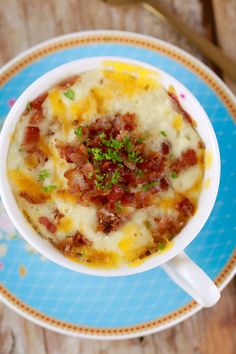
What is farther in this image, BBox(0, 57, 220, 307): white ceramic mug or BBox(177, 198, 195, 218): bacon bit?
BBox(177, 198, 195, 218): bacon bit

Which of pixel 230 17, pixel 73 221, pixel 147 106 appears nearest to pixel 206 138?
Answer: pixel 147 106

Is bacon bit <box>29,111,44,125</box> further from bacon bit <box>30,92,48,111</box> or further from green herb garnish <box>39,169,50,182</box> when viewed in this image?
green herb garnish <box>39,169,50,182</box>

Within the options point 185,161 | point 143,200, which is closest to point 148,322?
point 143,200

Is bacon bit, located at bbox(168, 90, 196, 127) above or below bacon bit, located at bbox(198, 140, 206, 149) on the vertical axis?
above

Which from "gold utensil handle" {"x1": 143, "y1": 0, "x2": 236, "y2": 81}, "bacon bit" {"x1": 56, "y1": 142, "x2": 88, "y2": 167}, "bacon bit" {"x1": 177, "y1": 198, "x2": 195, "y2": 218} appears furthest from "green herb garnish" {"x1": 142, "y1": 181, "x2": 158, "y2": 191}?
"gold utensil handle" {"x1": 143, "y1": 0, "x2": 236, "y2": 81}

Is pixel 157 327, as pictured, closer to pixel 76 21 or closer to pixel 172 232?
pixel 172 232

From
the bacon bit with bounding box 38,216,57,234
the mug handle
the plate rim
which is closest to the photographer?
the mug handle

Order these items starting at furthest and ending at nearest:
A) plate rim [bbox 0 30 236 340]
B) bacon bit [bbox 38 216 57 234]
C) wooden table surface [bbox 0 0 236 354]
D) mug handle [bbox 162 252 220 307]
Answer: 1. wooden table surface [bbox 0 0 236 354]
2. plate rim [bbox 0 30 236 340]
3. bacon bit [bbox 38 216 57 234]
4. mug handle [bbox 162 252 220 307]

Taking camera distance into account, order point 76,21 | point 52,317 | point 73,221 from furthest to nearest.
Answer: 1. point 76,21
2. point 52,317
3. point 73,221
